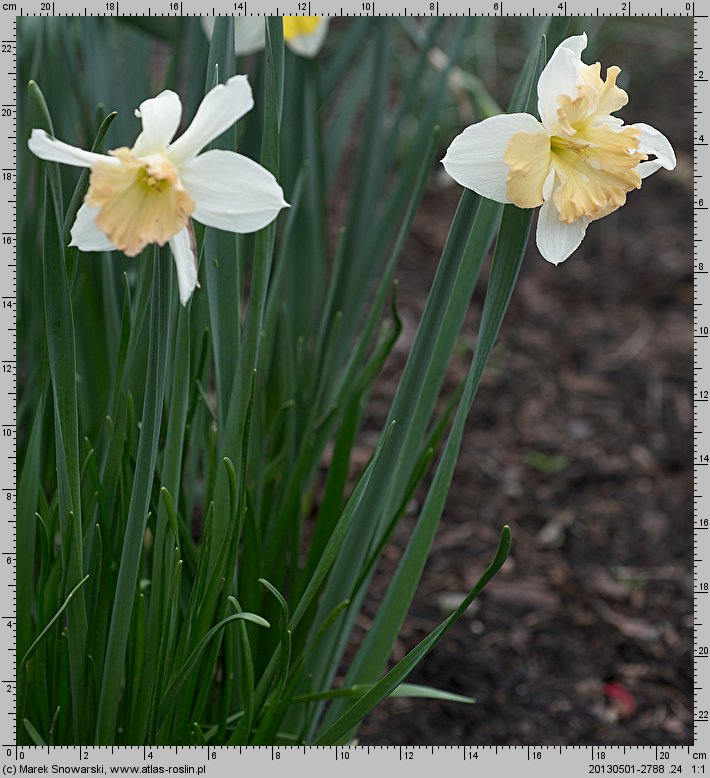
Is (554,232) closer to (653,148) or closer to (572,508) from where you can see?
(653,148)

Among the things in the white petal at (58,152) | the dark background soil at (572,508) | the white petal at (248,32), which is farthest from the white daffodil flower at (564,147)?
the dark background soil at (572,508)

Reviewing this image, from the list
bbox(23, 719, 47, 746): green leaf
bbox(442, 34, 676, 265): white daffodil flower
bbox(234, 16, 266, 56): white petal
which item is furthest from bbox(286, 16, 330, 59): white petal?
bbox(23, 719, 47, 746): green leaf

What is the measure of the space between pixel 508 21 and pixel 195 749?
2.86m

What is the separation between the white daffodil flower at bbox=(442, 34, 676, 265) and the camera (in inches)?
28.3

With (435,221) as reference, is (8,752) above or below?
below

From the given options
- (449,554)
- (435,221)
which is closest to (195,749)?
(449,554)

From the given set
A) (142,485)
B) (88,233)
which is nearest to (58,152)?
(88,233)

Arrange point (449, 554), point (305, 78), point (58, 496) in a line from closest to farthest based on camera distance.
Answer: point (58, 496) < point (305, 78) < point (449, 554)

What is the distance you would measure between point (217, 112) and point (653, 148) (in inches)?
15.0

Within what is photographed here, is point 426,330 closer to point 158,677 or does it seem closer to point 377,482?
point 377,482

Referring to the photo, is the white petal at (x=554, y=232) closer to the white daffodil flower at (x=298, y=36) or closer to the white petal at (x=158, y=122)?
the white petal at (x=158, y=122)

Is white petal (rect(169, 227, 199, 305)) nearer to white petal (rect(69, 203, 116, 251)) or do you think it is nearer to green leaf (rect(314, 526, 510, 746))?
white petal (rect(69, 203, 116, 251))

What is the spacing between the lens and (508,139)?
0.73 meters

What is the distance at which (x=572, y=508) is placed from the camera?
1783mm
